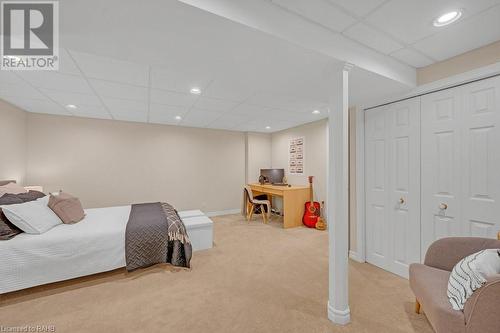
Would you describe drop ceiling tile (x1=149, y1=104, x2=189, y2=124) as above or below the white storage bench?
above

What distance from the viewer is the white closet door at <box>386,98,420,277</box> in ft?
7.16

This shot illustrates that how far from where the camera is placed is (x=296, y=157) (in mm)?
5031

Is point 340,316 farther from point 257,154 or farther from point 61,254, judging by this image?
point 257,154

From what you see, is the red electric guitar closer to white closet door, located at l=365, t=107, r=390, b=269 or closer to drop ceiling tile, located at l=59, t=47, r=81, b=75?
white closet door, located at l=365, t=107, r=390, b=269

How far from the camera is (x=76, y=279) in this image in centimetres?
227

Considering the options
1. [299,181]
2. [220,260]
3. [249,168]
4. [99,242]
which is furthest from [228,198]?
[99,242]

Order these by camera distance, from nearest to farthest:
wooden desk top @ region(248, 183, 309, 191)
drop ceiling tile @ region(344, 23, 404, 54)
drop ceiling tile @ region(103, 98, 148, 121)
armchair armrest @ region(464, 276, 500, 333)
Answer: armchair armrest @ region(464, 276, 500, 333)
drop ceiling tile @ region(344, 23, 404, 54)
drop ceiling tile @ region(103, 98, 148, 121)
wooden desk top @ region(248, 183, 309, 191)

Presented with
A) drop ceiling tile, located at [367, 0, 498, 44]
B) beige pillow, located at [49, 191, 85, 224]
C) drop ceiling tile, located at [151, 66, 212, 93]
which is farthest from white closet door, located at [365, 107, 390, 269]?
beige pillow, located at [49, 191, 85, 224]

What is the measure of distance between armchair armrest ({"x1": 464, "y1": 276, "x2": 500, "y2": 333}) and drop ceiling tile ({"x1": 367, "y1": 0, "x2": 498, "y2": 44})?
167 centimetres

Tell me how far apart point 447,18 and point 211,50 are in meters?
1.72

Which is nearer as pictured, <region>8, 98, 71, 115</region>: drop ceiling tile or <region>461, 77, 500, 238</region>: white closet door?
<region>461, 77, 500, 238</region>: white closet door

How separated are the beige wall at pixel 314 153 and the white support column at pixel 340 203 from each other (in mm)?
2653

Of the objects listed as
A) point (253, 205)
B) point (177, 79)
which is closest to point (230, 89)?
point (177, 79)

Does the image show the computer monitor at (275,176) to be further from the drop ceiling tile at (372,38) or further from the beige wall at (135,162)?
the drop ceiling tile at (372,38)
